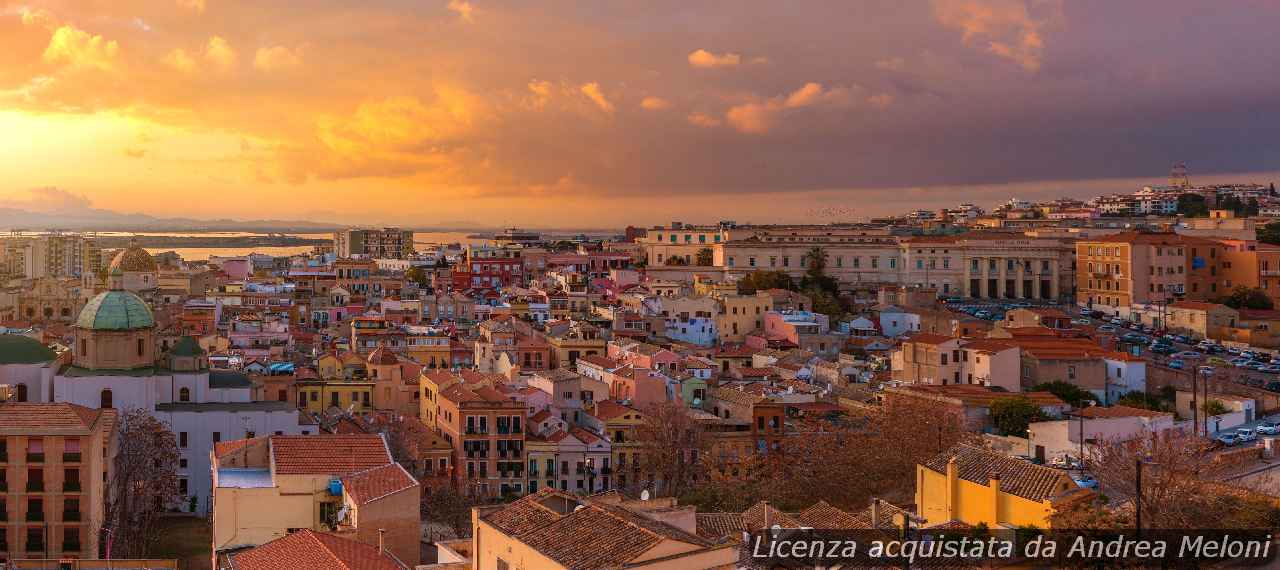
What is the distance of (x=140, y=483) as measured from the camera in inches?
1051

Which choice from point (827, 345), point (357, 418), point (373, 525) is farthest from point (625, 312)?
point (373, 525)

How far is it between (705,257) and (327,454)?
54446 mm

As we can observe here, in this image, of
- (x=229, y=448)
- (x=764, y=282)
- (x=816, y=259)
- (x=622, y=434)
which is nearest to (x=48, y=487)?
(x=229, y=448)

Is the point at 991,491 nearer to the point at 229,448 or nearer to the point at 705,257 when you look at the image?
the point at 229,448

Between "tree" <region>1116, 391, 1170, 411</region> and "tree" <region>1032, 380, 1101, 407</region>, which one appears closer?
"tree" <region>1116, 391, 1170, 411</region>

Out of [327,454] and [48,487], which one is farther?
[48,487]

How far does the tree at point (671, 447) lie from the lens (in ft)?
103

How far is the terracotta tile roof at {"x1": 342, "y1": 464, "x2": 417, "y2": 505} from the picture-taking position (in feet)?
56.7

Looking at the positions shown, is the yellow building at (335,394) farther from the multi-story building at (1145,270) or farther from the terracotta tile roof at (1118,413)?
the multi-story building at (1145,270)

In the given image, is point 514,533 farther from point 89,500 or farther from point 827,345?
point 827,345

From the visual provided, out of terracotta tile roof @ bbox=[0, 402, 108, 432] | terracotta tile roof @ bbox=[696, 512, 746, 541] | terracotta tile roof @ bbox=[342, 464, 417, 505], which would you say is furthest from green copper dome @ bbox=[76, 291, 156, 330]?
terracotta tile roof @ bbox=[696, 512, 746, 541]

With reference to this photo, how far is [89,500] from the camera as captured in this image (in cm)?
2375

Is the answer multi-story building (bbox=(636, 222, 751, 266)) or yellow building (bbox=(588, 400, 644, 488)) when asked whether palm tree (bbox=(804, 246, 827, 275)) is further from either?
yellow building (bbox=(588, 400, 644, 488))

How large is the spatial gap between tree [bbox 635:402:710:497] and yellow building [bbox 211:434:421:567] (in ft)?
38.1
